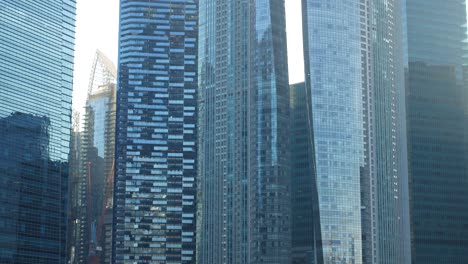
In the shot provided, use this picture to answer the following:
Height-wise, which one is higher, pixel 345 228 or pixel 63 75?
pixel 63 75

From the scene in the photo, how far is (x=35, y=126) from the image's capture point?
167 meters

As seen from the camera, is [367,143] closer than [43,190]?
No

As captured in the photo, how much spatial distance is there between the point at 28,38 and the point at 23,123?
50.1ft

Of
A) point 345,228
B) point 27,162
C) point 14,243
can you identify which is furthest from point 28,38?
point 345,228

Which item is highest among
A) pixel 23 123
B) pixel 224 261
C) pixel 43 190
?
pixel 23 123

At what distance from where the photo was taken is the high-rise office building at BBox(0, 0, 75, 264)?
15862 centimetres

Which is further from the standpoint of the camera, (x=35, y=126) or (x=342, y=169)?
(x=342, y=169)

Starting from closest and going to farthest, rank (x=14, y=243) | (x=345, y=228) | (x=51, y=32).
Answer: (x=14, y=243) → (x=51, y=32) → (x=345, y=228)

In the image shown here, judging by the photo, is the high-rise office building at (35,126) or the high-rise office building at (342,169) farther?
the high-rise office building at (342,169)

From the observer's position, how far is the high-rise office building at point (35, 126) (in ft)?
520

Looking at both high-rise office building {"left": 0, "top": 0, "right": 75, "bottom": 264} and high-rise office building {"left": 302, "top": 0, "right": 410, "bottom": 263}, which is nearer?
high-rise office building {"left": 0, "top": 0, "right": 75, "bottom": 264}

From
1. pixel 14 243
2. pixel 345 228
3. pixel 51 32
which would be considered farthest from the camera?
pixel 345 228

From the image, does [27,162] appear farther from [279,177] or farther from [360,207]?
[360,207]

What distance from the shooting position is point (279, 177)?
197750 mm
